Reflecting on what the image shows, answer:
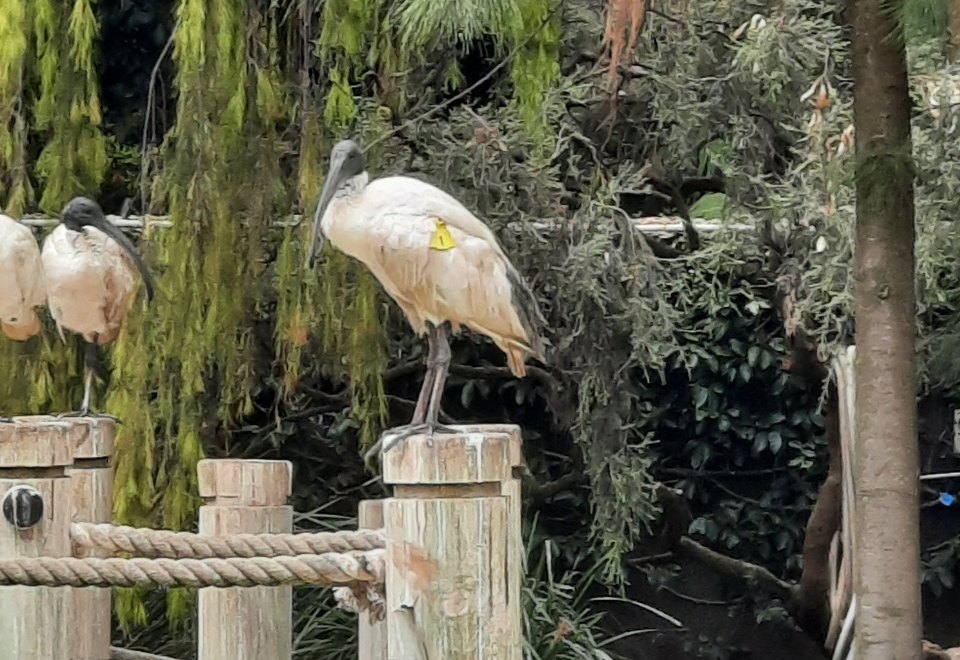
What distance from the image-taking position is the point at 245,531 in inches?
111

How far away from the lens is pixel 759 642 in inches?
209

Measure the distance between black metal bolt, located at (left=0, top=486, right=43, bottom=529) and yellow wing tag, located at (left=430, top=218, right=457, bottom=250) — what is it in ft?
2.82

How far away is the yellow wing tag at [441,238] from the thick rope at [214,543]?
474 mm

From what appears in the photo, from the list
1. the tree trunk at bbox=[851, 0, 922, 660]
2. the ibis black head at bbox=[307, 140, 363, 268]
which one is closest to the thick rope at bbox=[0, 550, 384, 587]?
the ibis black head at bbox=[307, 140, 363, 268]

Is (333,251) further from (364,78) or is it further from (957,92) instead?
(957,92)

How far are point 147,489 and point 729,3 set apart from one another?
225 cm

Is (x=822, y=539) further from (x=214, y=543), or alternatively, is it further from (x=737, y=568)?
(x=214, y=543)

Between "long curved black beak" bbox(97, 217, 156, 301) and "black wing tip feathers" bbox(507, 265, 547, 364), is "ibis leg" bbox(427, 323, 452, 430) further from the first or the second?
"long curved black beak" bbox(97, 217, 156, 301)

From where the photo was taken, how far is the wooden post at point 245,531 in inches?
112

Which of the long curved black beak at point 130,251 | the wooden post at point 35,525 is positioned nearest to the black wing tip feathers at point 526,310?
the wooden post at point 35,525

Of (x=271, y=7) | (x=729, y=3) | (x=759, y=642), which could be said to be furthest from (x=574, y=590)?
(x=271, y=7)

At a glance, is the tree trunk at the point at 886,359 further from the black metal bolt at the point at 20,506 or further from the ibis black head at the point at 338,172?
the black metal bolt at the point at 20,506

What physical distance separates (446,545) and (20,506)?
38.1 inches

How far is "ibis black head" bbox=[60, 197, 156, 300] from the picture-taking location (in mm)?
3080
